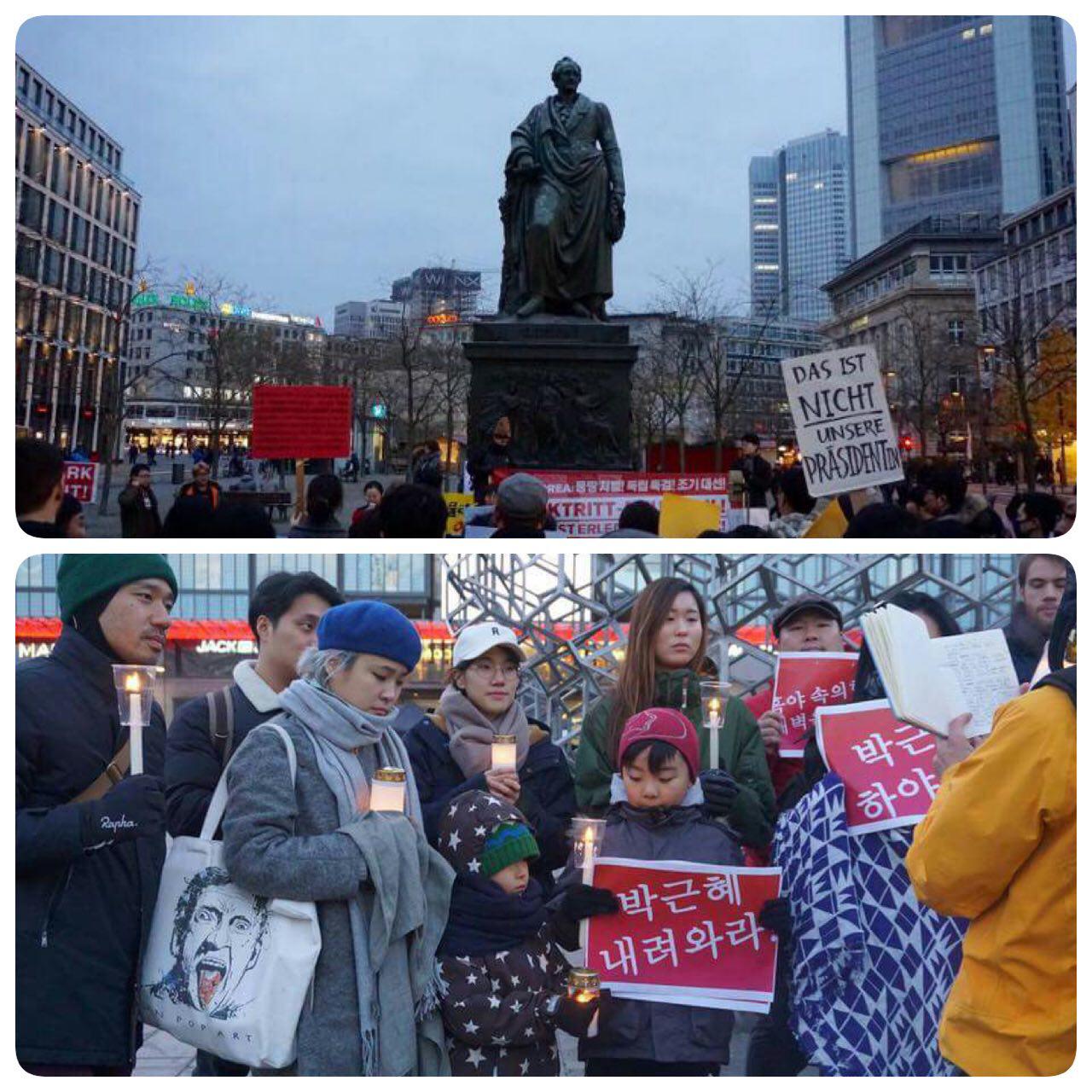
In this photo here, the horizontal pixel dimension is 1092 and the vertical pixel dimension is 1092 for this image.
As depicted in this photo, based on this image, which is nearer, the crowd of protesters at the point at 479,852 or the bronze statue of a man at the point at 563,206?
the crowd of protesters at the point at 479,852

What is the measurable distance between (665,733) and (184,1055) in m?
1.52

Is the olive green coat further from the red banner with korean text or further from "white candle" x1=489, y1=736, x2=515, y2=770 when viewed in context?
the red banner with korean text

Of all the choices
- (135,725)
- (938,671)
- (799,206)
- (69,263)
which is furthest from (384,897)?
(799,206)

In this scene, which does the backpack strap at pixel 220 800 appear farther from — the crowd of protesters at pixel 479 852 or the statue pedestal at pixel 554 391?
the statue pedestal at pixel 554 391

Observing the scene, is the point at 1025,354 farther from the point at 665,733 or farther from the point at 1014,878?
the point at 1014,878

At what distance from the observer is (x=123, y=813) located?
3.01m

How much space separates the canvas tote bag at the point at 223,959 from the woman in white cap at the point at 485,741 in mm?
425

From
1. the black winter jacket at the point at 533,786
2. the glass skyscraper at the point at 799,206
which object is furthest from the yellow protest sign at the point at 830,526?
the glass skyscraper at the point at 799,206

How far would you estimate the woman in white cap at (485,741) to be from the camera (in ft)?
10.8

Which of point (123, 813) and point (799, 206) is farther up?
point (799, 206)

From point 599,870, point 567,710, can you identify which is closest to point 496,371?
point 567,710

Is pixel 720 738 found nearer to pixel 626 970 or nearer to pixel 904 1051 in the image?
pixel 626 970

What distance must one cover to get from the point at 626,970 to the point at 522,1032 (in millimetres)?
337

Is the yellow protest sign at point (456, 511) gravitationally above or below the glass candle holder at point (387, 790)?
above
